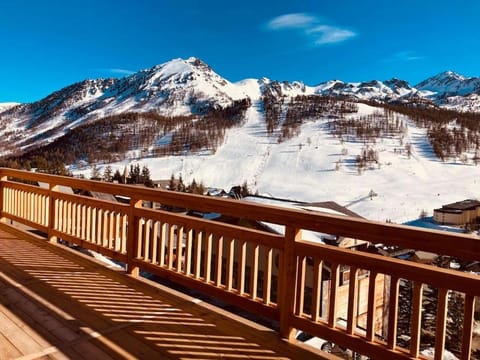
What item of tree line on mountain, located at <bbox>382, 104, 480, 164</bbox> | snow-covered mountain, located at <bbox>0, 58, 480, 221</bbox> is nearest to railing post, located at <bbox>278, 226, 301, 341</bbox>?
snow-covered mountain, located at <bbox>0, 58, 480, 221</bbox>

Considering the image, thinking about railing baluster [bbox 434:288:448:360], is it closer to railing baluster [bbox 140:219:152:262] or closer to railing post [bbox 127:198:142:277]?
railing baluster [bbox 140:219:152:262]

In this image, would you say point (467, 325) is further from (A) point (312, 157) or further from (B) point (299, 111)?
(B) point (299, 111)

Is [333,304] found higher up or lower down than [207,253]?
lower down

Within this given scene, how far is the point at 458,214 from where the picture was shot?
4375 cm

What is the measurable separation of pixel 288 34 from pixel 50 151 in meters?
74.7

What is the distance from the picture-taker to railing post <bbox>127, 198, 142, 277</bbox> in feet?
12.2

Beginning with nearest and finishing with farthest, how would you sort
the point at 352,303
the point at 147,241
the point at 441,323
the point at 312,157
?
the point at 441,323 < the point at 352,303 < the point at 147,241 < the point at 312,157

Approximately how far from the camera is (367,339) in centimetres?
Result: 215

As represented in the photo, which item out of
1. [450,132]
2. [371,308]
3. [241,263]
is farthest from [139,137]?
[371,308]

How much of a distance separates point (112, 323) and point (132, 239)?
3.77 feet

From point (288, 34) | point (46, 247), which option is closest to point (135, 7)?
point (46, 247)

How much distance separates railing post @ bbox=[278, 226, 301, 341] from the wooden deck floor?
0.34 feet

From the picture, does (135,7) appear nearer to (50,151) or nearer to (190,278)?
(190,278)

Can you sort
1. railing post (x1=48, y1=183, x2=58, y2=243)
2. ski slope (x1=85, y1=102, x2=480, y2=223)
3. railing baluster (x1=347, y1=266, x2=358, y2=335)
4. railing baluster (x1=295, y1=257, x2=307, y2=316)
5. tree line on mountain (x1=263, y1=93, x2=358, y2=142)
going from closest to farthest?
railing baluster (x1=347, y1=266, x2=358, y2=335), railing baluster (x1=295, y1=257, x2=307, y2=316), railing post (x1=48, y1=183, x2=58, y2=243), ski slope (x1=85, y1=102, x2=480, y2=223), tree line on mountain (x1=263, y1=93, x2=358, y2=142)
